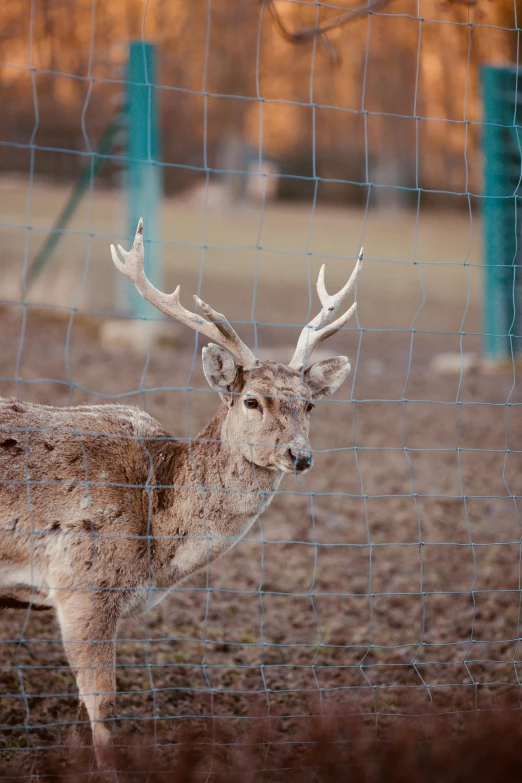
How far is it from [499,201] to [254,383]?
738cm

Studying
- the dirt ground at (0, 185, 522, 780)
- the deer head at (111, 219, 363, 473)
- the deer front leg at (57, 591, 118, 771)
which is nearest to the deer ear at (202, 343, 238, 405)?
the deer head at (111, 219, 363, 473)

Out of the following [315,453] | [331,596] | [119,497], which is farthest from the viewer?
[315,453]

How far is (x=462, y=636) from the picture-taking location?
5359mm

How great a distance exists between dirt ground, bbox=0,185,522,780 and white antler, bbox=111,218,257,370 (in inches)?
10.2

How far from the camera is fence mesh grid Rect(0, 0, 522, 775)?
164 inches

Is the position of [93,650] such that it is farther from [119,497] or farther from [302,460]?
[302,460]

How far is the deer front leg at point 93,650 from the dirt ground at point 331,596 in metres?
0.13

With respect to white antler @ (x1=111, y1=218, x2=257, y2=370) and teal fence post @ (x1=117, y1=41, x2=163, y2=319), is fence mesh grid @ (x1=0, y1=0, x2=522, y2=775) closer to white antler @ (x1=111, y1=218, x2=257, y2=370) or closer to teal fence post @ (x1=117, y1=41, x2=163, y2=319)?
white antler @ (x1=111, y1=218, x2=257, y2=370)

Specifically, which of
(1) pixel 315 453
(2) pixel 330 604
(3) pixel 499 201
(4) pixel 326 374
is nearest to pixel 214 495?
(4) pixel 326 374

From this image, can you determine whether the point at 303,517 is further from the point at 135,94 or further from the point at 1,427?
the point at 135,94

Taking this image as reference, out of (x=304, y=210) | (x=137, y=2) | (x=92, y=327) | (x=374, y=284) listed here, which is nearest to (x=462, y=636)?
(x=92, y=327)

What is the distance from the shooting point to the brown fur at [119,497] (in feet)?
12.8

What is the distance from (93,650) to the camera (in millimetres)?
3898

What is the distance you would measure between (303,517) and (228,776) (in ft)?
15.1
